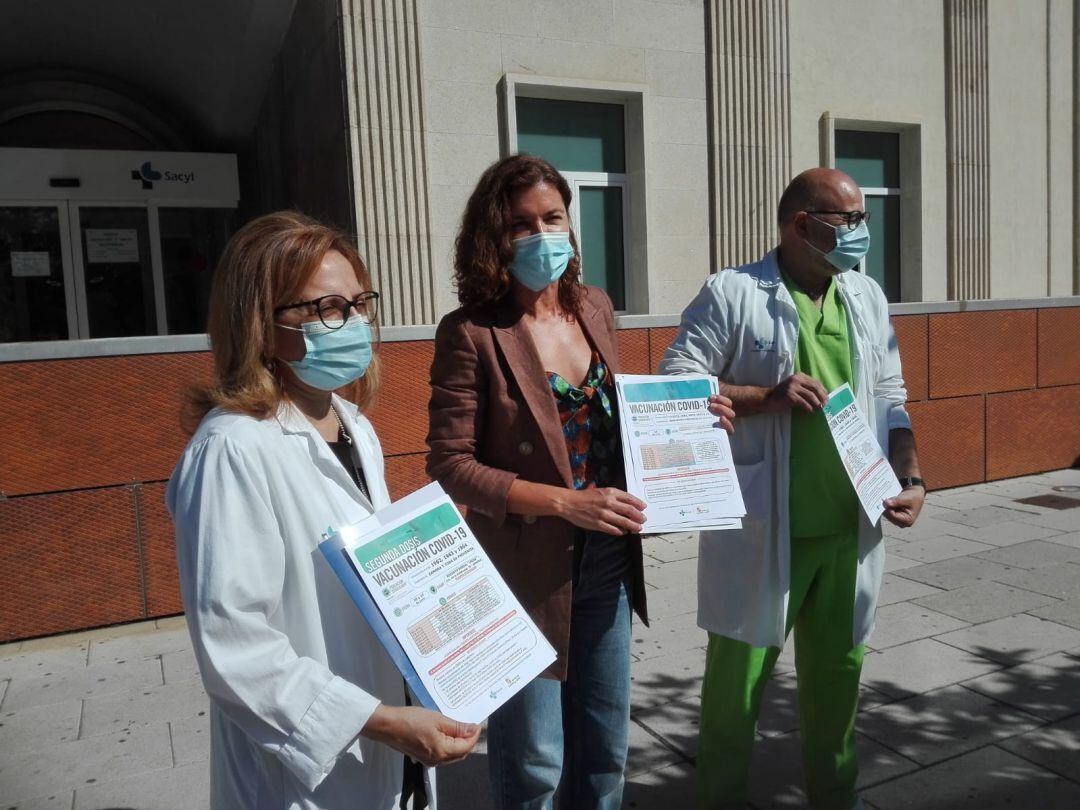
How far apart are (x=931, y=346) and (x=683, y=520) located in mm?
6500

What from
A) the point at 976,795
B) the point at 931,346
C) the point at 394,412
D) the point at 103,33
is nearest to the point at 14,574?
the point at 394,412

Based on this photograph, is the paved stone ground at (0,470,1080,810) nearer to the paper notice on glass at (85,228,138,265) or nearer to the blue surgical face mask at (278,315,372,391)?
the blue surgical face mask at (278,315,372,391)

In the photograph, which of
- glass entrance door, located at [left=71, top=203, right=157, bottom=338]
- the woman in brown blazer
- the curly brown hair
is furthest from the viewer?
glass entrance door, located at [left=71, top=203, right=157, bottom=338]

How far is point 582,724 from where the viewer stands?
231 cm

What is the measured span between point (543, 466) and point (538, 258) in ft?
1.76

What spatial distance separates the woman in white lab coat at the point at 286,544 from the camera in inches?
55.7

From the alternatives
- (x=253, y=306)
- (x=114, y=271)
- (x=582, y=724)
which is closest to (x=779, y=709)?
(x=582, y=724)

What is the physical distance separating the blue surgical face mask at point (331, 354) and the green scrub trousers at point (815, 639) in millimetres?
1540

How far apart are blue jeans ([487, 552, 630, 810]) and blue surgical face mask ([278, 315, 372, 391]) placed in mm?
859

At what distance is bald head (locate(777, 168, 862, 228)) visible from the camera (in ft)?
8.89

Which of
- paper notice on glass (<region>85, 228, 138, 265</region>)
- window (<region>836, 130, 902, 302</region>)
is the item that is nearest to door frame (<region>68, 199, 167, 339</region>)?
paper notice on glass (<region>85, 228, 138, 265</region>)

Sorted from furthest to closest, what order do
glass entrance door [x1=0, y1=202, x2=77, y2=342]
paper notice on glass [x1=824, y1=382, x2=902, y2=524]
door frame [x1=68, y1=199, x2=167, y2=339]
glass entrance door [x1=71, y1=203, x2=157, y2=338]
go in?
glass entrance door [x1=71, y1=203, x2=157, y2=338], door frame [x1=68, y1=199, x2=167, y2=339], glass entrance door [x1=0, y1=202, x2=77, y2=342], paper notice on glass [x1=824, y1=382, x2=902, y2=524]

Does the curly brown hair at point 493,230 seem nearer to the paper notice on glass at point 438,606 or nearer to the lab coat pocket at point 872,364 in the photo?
the paper notice on glass at point 438,606

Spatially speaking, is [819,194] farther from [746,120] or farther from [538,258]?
[746,120]
